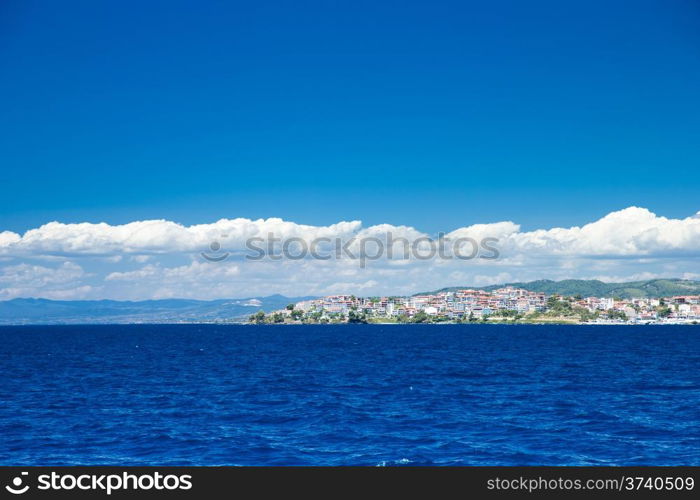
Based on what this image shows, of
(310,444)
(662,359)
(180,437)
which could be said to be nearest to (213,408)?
(180,437)

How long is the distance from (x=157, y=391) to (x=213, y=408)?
13.8m

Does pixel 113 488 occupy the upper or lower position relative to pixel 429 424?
upper

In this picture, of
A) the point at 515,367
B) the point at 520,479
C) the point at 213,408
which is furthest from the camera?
the point at 515,367

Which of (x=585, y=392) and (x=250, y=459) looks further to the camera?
(x=585, y=392)

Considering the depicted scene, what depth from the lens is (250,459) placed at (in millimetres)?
30688

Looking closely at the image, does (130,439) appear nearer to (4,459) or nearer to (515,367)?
(4,459)

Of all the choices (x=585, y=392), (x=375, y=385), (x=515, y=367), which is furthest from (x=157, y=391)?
(x=515, y=367)

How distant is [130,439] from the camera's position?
115ft

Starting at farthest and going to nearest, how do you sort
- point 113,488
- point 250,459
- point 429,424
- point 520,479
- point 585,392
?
point 585,392 < point 429,424 < point 250,459 < point 520,479 < point 113,488

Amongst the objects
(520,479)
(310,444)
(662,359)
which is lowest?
(662,359)

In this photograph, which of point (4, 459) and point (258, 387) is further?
point (258, 387)

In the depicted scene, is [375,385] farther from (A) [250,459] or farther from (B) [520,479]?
(B) [520,479]

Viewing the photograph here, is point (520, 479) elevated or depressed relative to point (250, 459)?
elevated

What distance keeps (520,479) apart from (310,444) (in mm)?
23054
